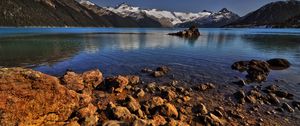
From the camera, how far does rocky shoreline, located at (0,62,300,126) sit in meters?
15.2

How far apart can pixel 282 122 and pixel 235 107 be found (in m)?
4.08

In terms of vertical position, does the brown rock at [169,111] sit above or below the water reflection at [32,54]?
above

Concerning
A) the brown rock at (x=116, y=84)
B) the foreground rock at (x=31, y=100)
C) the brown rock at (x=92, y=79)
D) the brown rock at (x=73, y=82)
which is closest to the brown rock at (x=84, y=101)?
the foreground rock at (x=31, y=100)

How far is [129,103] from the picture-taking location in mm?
20250

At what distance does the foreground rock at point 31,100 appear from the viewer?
1431 centimetres

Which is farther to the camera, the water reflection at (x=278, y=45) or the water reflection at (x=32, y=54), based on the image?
the water reflection at (x=278, y=45)

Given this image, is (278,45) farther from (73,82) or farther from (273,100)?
(73,82)

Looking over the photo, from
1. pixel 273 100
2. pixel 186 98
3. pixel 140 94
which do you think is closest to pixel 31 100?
pixel 140 94

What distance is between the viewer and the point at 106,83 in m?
27.2

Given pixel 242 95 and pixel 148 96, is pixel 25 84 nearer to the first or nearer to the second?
pixel 148 96

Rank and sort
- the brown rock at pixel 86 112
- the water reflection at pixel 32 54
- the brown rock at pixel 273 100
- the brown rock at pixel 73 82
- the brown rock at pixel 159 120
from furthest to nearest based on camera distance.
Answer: the water reflection at pixel 32 54, the brown rock at pixel 73 82, the brown rock at pixel 273 100, the brown rock at pixel 159 120, the brown rock at pixel 86 112

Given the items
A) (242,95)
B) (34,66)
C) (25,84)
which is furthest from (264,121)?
(34,66)

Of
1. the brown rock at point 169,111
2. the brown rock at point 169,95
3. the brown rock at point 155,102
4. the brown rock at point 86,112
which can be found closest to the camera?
the brown rock at point 86,112

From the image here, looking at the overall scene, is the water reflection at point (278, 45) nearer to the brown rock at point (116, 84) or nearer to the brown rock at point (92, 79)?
the brown rock at point (116, 84)
